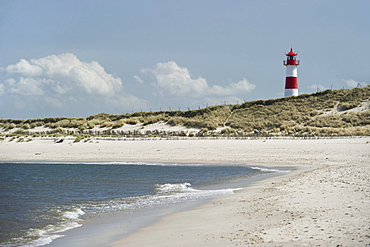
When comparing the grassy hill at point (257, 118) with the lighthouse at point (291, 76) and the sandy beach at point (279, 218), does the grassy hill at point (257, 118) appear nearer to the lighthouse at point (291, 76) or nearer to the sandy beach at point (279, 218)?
the lighthouse at point (291, 76)

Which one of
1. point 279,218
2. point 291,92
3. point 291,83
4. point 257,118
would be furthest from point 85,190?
point 291,92

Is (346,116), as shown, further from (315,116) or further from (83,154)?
(83,154)

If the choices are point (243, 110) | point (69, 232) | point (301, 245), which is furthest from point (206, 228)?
point (243, 110)

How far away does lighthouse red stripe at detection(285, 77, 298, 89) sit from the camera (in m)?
54.2

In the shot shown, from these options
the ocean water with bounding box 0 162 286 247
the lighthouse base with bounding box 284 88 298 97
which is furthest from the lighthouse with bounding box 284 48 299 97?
the ocean water with bounding box 0 162 286 247

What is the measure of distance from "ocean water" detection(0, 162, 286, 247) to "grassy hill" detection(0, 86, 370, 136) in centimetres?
2065

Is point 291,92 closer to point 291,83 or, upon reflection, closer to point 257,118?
point 291,83

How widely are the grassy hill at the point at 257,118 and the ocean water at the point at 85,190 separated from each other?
20651mm

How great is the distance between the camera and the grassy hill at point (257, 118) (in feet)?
143

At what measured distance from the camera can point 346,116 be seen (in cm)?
4472

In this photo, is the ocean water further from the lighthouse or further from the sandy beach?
the lighthouse

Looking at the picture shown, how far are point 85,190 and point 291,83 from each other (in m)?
43.5

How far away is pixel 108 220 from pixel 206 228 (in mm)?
2766

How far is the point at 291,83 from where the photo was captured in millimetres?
54594
